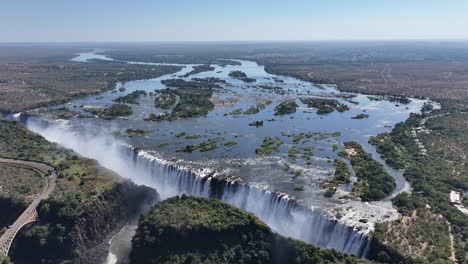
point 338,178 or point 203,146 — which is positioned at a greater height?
point 203,146

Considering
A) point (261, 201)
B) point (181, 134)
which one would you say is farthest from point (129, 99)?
point (261, 201)

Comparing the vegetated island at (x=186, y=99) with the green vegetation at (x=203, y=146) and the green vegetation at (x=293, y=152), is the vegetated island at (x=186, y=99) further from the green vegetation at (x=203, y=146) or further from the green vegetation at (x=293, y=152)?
the green vegetation at (x=293, y=152)

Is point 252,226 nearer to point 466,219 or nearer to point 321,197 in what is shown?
point 321,197

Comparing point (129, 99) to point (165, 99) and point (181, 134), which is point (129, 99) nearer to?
point (165, 99)

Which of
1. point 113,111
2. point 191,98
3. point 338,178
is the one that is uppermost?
point 191,98

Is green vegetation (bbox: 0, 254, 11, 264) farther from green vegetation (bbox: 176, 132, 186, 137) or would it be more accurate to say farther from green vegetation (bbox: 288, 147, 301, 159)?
green vegetation (bbox: 288, 147, 301, 159)

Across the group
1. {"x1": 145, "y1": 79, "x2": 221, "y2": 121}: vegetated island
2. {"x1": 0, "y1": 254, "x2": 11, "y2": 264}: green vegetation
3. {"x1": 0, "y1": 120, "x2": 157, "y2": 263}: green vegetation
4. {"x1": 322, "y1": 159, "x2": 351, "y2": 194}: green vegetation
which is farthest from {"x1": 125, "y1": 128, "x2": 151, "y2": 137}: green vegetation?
{"x1": 322, "y1": 159, "x2": 351, "y2": 194}: green vegetation

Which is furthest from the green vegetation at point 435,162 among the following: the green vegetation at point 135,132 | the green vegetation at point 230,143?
the green vegetation at point 135,132

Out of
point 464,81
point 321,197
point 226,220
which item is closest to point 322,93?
point 464,81
